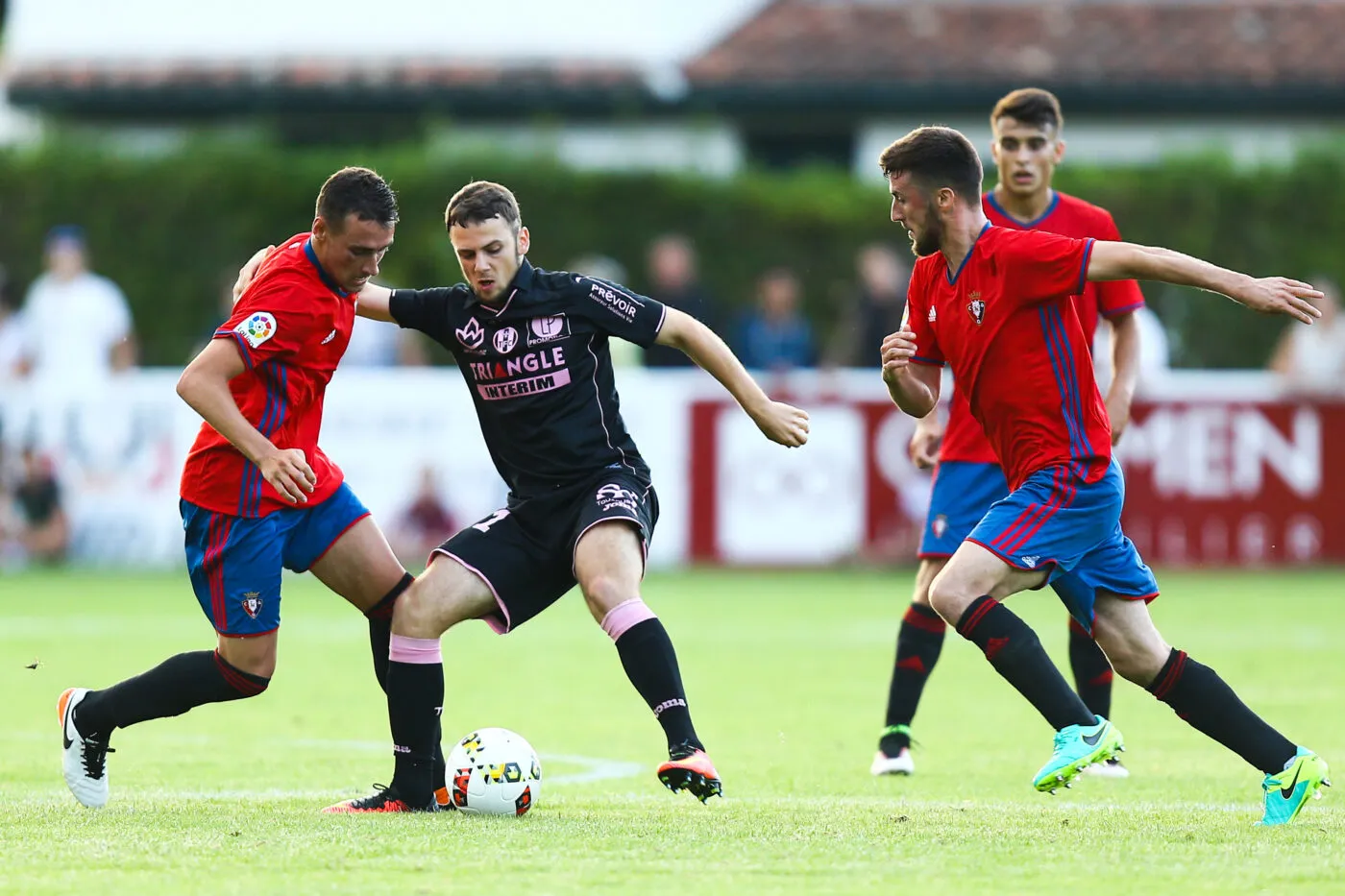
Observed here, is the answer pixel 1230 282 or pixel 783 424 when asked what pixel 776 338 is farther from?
pixel 1230 282

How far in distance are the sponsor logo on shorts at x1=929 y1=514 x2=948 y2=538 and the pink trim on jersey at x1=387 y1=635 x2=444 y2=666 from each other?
6.86ft

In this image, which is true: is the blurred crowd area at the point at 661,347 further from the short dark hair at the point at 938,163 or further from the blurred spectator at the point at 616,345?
the short dark hair at the point at 938,163

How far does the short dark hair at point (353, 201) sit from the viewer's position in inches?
249

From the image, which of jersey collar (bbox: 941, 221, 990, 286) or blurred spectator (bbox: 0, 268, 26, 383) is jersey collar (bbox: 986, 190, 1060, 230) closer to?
jersey collar (bbox: 941, 221, 990, 286)

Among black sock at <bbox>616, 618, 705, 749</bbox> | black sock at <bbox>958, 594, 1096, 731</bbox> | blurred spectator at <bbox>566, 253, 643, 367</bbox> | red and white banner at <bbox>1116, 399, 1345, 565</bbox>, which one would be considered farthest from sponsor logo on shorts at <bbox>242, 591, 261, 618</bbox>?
red and white banner at <bbox>1116, 399, 1345, 565</bbox>

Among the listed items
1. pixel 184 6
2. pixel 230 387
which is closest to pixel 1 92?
pixel 184 6

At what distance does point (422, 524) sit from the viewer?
16.0 m

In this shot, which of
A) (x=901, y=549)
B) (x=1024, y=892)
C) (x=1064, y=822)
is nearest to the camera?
(x=1024, y=892)

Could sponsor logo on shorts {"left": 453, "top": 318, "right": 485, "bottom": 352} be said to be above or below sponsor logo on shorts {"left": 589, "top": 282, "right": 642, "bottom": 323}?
below

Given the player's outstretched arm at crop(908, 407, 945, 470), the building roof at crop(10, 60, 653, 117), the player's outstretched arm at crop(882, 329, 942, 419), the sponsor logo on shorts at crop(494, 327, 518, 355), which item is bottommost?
the player's outstretched arm at crop(908, 407, 945, 470)

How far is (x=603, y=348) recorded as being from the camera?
262 inches

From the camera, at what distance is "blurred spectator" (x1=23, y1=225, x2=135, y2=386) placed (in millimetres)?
16641

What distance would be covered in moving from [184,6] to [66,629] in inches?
681

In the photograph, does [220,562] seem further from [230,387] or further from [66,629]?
[66,629]
